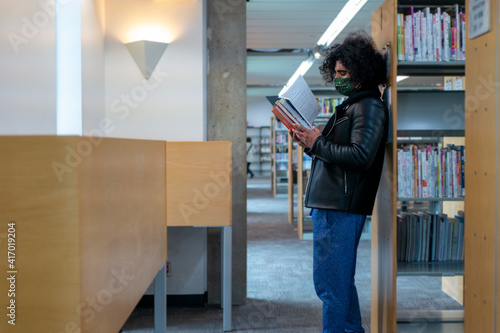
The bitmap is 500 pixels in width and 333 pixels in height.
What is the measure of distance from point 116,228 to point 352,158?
1349 millimetres

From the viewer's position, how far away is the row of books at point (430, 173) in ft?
9.37

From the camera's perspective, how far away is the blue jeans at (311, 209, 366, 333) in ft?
8.04

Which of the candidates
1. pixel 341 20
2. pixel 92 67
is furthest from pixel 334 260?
pixel 341 20

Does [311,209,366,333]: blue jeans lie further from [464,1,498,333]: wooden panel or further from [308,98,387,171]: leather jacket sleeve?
[464,1,498,333]: wooden panel

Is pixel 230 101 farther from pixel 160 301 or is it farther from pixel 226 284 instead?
pixel 160 301

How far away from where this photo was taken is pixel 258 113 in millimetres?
20922

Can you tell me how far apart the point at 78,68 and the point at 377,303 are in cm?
334

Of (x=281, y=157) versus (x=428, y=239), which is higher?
(x=281, y=157)

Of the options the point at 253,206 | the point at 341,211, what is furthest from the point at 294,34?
the point at 341,211

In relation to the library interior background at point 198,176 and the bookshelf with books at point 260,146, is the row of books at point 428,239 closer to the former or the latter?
the library interior background at point 198,176

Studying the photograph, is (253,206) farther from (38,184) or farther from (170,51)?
(38,184)

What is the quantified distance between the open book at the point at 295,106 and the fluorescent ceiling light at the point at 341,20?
425 centimetres

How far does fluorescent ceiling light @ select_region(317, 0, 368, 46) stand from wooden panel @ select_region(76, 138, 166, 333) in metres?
5.28

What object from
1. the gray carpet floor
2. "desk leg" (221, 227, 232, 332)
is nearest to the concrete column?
the gray carpet floor
